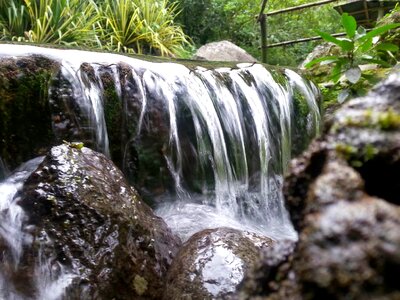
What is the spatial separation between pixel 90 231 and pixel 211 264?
0.61 m

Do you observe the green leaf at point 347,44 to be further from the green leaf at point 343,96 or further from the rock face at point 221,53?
the rock face at point 221,53

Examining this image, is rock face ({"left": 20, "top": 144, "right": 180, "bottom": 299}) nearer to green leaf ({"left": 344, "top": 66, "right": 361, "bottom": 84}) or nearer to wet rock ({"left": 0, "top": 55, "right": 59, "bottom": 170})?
wet rock ({"left": 0, "top": 55, "right": 59, "bottom": 170})

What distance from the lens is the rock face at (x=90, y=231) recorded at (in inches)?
96.4

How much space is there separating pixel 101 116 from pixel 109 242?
1.43 m

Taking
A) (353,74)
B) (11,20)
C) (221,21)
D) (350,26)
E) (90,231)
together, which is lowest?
(221,21)

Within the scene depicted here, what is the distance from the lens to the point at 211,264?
8.06 feet

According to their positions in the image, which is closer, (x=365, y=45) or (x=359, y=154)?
(x=359, y=154)

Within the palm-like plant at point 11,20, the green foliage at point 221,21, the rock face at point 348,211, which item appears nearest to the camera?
the rock face at point 348,211

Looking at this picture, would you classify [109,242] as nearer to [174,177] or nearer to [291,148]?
[174,177]

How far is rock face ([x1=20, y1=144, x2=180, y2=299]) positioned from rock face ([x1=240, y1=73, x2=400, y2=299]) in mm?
1640

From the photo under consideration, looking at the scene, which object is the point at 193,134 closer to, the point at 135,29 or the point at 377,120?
the point at 377,120

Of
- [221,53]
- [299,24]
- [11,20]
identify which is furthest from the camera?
[299,24]

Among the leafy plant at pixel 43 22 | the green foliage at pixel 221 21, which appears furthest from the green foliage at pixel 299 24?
the leafy plant at pixel 43 22

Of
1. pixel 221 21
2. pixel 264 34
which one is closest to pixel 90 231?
pixel 264 34
